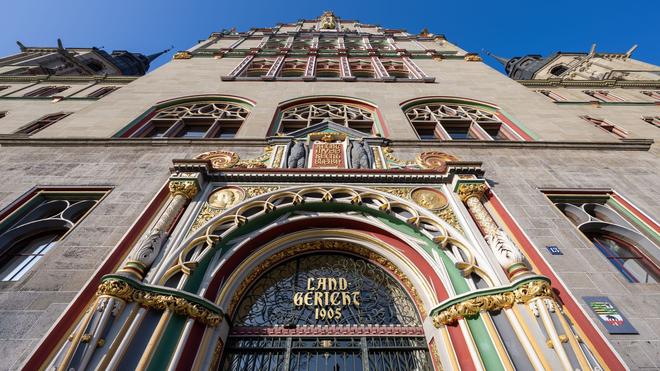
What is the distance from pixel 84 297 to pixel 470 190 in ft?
21.9

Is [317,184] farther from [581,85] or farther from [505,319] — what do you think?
[581,85]

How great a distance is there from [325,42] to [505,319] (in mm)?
22335

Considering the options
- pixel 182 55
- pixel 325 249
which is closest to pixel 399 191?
pixel 325 249

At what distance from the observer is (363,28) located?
102ft

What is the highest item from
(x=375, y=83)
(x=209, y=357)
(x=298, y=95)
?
(x=375, y=83)

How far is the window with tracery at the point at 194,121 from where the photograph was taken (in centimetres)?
1039

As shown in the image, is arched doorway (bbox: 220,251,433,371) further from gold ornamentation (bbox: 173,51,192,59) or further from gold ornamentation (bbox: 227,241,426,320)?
gold ornamentation (bbox: 173,51,192,59)

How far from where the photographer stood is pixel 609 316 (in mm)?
4621

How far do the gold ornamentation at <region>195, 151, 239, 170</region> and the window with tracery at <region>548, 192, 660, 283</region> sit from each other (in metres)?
7.18

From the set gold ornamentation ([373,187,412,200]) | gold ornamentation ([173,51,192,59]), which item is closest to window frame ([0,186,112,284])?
gold ornamentation ([373,187,412,200])

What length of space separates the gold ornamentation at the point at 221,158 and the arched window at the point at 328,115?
242cm

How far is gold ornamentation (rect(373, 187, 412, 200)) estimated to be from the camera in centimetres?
658

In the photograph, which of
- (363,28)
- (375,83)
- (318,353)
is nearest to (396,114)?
(375,83)

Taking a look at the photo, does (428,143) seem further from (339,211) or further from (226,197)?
(226,197)
